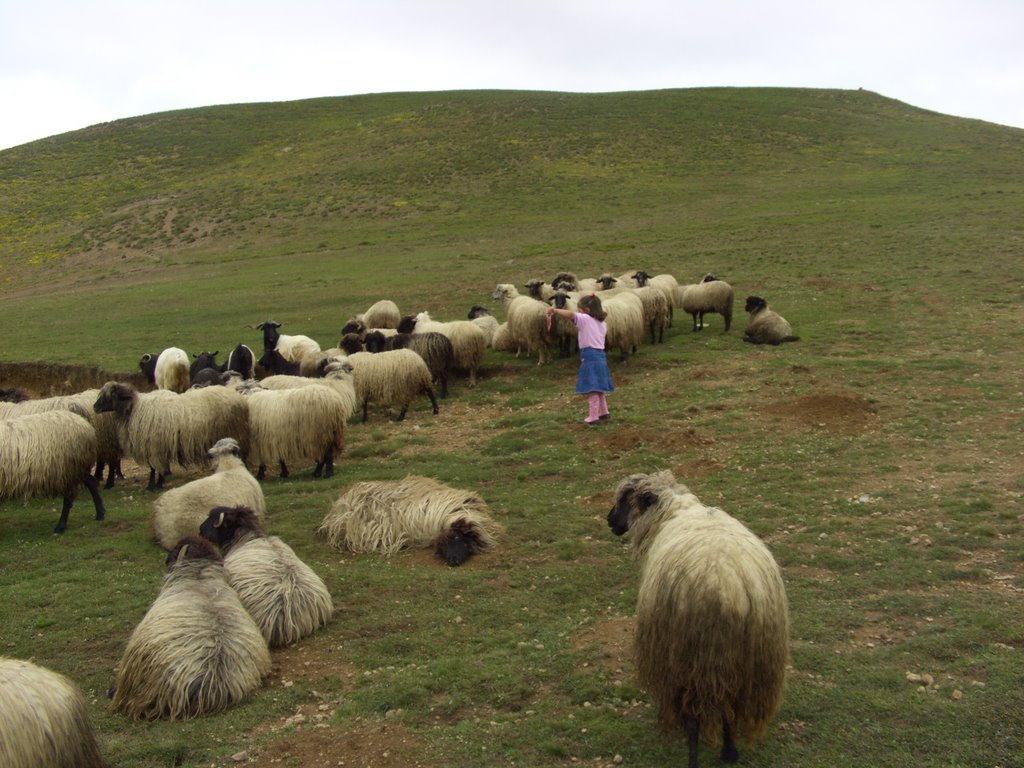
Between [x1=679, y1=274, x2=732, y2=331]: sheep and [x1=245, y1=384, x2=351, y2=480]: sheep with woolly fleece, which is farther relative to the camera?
[x1=679, y1=274, x2=732, y2=331]: sheep

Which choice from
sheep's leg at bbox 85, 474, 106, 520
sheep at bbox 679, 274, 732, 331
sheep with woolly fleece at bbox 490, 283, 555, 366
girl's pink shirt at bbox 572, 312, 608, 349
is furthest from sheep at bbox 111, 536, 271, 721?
sheep at bbox 679, 274, 732, 331

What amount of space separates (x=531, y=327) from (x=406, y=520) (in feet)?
28.7

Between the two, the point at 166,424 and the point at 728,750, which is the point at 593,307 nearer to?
the point at 166,424

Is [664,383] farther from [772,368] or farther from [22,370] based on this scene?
[22,370]

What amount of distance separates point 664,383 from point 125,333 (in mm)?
16972

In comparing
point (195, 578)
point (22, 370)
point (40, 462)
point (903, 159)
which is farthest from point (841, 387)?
point (903, 159)

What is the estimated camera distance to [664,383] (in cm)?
1522

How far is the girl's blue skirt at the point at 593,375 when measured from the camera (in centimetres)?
1323

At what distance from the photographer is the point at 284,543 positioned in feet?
28.2

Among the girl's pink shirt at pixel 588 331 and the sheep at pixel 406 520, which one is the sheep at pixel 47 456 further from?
the girl's pink shirt at pixel 588 331

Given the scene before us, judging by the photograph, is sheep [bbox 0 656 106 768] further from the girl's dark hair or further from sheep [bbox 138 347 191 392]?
sheep [bbox 138 347 191 392]

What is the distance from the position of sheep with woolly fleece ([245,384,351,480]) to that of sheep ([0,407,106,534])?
7.12ft

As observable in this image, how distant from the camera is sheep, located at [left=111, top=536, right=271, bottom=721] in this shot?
602 centimetres

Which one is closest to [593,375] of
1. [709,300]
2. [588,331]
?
[588,331]
